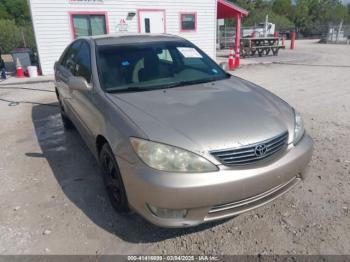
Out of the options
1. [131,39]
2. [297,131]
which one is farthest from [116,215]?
[131,39]

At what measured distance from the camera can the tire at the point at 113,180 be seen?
2.61m

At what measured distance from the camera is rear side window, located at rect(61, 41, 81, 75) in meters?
4.28

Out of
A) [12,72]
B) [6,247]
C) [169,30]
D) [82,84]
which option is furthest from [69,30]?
[6,247]

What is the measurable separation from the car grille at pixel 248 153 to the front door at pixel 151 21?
39.5 feet

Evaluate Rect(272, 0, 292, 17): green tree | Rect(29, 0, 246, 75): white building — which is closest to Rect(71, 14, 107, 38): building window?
Rect(29, 0, 246, 75): white building

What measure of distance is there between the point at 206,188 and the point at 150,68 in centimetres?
176

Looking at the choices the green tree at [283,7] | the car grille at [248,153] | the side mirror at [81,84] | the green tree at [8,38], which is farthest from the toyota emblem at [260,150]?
the green tree at [283,7]

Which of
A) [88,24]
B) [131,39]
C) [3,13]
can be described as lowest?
[131,39]

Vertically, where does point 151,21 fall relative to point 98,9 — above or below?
below

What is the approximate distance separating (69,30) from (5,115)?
6.71 m

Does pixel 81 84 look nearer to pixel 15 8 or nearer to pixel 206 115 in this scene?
pixel 206 115

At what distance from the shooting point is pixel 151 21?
13.6m

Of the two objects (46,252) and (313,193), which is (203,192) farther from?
(313,193)

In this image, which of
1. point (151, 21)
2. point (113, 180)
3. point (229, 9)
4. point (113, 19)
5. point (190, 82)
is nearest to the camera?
point (113, 180)
